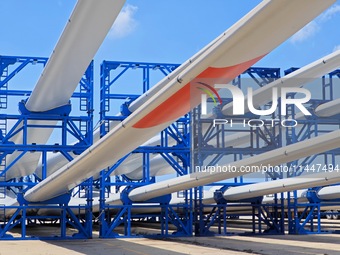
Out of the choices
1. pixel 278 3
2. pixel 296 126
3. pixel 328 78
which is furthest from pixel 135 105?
pixel 278 3

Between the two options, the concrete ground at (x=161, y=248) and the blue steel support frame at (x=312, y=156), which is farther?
the blue steel support frame at (x=312, y=156)

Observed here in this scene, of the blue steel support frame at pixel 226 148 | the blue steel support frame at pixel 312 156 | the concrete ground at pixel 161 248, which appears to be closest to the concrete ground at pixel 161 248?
the concrete ground at pixel 161 248

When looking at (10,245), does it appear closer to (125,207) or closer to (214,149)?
(125,207)

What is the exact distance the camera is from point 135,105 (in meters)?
22.4

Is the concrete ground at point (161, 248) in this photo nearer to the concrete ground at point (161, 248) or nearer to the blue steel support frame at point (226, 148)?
the concrete ground at point (161, 248)

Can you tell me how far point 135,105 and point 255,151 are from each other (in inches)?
182

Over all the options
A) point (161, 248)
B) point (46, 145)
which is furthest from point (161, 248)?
point (46, 145)

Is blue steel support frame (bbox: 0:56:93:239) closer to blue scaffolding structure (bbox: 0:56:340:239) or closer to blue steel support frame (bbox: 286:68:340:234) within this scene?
blue scaffolding structure (bbox: 0:56:340:239)

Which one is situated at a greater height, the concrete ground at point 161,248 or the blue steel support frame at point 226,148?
the blue steel support frame at point 226,148

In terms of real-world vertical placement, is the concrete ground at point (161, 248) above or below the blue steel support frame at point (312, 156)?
below

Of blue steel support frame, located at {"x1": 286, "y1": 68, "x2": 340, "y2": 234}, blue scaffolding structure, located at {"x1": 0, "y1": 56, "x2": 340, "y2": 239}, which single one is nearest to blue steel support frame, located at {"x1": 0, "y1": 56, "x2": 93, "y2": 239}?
blue scaffolding structure, located at {"x1": 0, "y1": 56, "x2": 340, "y2": 239}

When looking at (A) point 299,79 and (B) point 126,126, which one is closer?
(B) point 126,126

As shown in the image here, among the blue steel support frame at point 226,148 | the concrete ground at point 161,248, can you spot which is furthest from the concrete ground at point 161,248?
the blue steel support frame at point 226,148

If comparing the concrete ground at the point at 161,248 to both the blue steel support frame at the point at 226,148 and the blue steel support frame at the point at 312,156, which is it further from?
the blue steel support frame at the point at 312,156
